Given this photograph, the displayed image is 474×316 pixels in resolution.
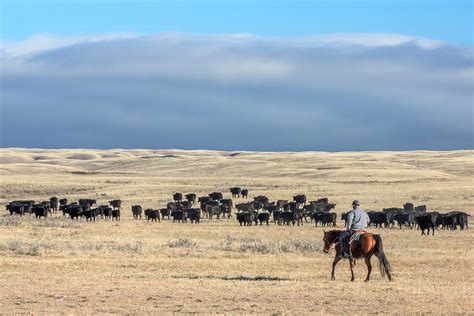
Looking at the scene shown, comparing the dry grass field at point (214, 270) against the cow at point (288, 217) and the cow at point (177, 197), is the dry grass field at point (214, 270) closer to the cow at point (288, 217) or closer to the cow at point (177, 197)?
the cow at point (288, 217)

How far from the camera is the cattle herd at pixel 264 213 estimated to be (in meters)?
44.3

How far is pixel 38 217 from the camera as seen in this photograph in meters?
54.0

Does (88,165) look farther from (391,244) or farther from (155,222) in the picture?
(391,244)

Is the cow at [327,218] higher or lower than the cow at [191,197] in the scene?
lower

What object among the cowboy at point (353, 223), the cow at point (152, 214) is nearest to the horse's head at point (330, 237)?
the cowboy at point (353, 223)

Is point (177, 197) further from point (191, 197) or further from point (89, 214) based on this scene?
point (89, 214)

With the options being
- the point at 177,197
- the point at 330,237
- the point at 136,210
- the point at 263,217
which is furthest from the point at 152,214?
the point at 330,237

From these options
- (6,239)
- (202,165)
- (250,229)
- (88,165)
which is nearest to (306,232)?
(250,229)

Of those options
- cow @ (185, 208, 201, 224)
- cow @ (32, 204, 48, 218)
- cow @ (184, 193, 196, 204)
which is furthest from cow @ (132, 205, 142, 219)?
cow @ (184, 193, 196, 204)

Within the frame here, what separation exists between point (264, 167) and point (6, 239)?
265 ft

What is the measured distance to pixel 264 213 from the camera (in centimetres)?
4822

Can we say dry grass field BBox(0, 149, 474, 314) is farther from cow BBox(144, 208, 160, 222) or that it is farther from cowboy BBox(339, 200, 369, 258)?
cow BBox(144, 208, 160, 222)

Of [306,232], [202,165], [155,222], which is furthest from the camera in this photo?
[202,165]

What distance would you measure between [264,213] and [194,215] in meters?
4.40
